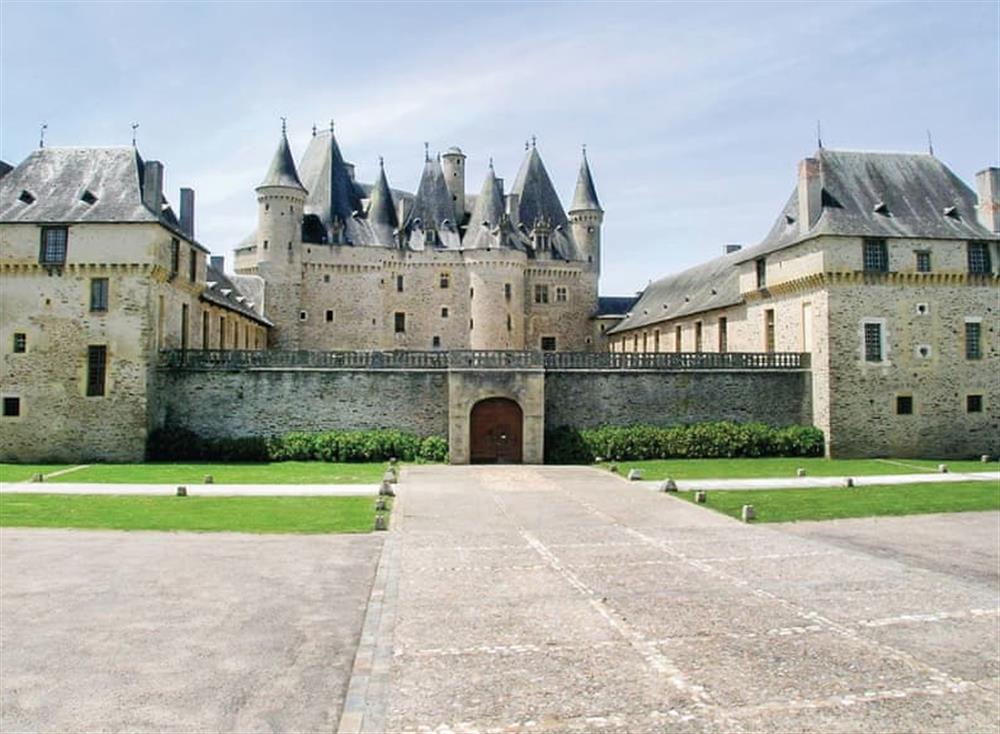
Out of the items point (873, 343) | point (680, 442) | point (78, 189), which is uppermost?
point (78, 189)

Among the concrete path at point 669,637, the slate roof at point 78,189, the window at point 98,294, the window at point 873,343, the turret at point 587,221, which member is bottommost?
the concrete path at point 669,637

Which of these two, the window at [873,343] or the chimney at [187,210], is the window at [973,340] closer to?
the window at [873,343]

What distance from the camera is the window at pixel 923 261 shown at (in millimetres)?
33062

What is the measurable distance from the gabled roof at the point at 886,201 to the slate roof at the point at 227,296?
23.8 meters

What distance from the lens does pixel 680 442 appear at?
3209cm

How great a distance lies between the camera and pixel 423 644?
916cm

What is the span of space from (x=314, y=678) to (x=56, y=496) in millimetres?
15695

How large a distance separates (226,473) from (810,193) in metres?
24.6

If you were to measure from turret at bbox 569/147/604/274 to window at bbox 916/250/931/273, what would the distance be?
983 inches

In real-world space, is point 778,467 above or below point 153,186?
below

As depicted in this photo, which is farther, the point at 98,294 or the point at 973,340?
the point at 973,340

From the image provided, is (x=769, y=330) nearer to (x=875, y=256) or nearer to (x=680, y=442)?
(x=875, y=256)

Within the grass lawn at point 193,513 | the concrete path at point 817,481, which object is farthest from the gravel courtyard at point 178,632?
the concrete path at point 817,481

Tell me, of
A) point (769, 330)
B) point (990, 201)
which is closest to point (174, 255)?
point (769, 330)
